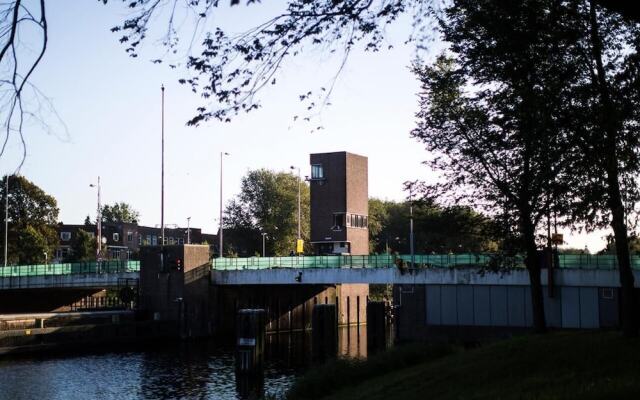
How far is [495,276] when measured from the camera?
55.6 metres

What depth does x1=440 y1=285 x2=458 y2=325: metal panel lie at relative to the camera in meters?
59.2

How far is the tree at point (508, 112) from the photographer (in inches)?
873

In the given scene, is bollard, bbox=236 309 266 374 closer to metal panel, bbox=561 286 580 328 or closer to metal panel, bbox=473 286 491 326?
metal panel, bbox=473 286 491 326

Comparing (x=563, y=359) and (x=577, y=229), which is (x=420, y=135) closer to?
(x=577, y=229)

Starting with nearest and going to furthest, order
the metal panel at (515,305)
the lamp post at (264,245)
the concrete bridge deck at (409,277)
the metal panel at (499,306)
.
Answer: the concrete bridge deck at (409,277)
the metal panel at (515,305)
the metal panel at (499,306)
the lamp post at (264,245)

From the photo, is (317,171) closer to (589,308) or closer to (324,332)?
(324,332)

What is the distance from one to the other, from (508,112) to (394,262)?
39815 millimetres

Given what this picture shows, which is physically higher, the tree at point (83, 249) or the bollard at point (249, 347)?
the tree at point (83, 249)

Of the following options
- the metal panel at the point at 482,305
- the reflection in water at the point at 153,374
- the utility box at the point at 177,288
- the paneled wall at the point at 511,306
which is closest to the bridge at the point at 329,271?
the paneled wall at the point at 511,306

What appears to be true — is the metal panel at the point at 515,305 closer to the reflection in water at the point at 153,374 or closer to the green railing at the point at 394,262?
the green railing at the point at 394,262

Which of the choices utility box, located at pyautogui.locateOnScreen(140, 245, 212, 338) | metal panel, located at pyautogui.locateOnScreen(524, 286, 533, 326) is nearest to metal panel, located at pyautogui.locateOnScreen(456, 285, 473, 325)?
metal panel, located at pyautogui.locateOnScreen(524, 286, 533, 326)

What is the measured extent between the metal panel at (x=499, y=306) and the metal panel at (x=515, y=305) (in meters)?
0.29

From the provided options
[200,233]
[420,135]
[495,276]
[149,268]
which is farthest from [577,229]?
[200,233]

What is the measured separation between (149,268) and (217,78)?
59482 mm
